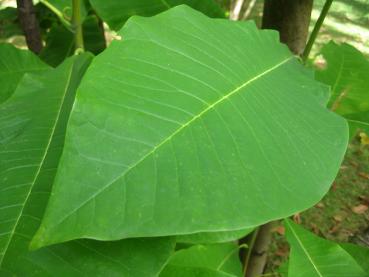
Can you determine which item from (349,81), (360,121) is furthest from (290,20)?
(360,121)

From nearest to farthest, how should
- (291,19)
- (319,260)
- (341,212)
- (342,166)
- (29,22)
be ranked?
(319,260) < (291,19) < (29,22) < (341,212) < (342,166)

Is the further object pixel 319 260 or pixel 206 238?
pixel 319 260

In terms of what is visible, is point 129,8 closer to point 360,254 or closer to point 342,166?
point 360,254

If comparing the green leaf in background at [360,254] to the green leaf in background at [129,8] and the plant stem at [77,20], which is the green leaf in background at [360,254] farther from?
the plant stem at [77,20]

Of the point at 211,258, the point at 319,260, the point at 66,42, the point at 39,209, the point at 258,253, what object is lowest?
the point at 258,253

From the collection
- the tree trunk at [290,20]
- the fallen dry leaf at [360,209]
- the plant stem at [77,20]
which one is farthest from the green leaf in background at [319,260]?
the fallen dry leaf at [360,209]

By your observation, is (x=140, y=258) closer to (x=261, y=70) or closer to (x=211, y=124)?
(x=211, y=124)

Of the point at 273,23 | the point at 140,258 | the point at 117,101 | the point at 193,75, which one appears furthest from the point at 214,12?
the point at 140,258
